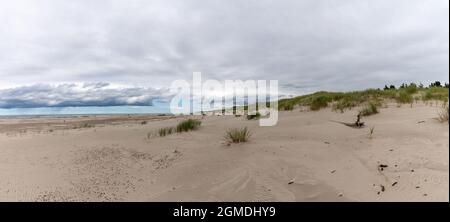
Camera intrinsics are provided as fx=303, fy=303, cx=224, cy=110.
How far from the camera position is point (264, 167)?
473cm

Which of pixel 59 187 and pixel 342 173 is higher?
pixel 342 173

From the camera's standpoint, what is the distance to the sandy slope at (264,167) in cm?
366

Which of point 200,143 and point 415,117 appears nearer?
point 415,117

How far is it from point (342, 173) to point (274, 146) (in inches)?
71.9

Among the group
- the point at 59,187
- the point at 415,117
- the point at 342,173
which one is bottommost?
the point at 59,187

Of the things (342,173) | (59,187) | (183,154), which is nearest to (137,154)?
(183,154)

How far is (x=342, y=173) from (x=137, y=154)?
4294mm

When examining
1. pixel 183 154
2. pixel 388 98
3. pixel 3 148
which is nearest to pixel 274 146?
pixel 183 154

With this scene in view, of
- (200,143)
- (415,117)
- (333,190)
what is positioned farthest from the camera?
(200,143)

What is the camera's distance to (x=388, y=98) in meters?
9.87

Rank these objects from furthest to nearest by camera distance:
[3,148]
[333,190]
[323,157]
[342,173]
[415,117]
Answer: [3,148]
[415,117]
[323,157]
[342,173]
[333,190]

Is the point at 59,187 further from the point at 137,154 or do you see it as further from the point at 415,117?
the point at 415,117

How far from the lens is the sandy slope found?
3.66 m
